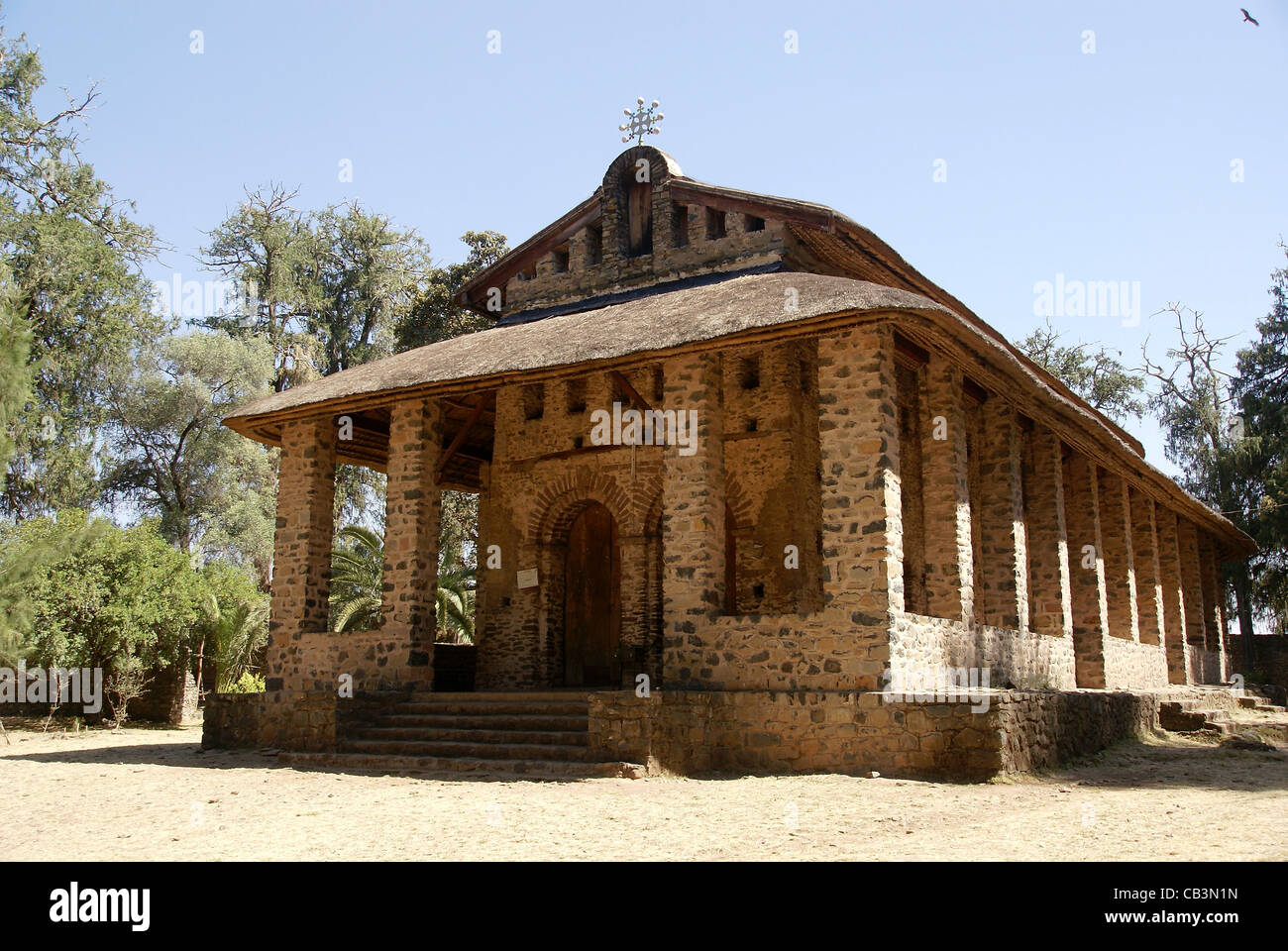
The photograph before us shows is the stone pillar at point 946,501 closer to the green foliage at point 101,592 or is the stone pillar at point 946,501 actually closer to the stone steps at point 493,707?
the stone steps at point 493,707

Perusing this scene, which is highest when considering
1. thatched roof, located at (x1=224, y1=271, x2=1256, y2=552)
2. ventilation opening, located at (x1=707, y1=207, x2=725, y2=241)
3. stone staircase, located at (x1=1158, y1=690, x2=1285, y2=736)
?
ventilation opening, located at (x1=707, y1=207, x2=725, y2=241)

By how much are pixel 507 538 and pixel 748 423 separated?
402cm

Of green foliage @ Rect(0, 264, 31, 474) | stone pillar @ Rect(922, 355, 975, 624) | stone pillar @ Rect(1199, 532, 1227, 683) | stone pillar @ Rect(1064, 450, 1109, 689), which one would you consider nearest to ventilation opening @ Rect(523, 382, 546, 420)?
stone pillar @ Rect(922, 355, 975, 624)

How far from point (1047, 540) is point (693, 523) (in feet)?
21.5

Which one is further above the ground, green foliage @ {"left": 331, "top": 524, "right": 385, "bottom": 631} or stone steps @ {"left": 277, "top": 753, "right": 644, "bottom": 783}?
green foliage @ {"left": 331, "top": 524, "right": 385, "bottom": 631}

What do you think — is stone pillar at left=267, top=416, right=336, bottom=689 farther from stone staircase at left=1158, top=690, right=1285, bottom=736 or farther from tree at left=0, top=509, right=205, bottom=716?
stone staircase at left=1158, top=690, right=1285, bottom=736

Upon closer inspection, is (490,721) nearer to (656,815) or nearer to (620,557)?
(656,815)

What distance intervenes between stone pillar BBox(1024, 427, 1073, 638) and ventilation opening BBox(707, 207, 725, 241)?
550cm

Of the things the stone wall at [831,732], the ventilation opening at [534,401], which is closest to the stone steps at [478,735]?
the stone wall at [831,732]

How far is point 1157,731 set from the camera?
1404 centimetres

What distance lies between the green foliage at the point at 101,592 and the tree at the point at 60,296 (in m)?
7.19

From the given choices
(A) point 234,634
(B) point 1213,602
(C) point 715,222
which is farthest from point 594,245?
(B) point 1213,602

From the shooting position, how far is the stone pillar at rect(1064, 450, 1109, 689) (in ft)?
50.9

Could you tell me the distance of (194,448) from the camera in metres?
28.2
